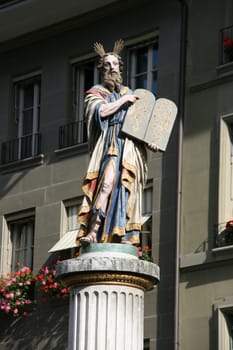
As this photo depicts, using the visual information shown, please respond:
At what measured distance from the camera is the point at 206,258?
93.8 feet

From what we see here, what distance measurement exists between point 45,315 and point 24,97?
5.28 meters

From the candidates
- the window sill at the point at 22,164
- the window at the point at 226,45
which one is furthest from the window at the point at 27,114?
the window at the point at 226,45

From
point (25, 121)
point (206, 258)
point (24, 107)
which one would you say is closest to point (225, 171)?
point (206, 258)

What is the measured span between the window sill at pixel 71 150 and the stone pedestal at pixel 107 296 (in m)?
14.6

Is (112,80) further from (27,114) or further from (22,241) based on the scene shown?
(27,114)

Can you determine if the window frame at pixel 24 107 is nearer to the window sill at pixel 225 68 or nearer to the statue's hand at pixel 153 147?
the window sill at pixel 225 68

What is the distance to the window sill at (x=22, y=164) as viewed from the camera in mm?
33109

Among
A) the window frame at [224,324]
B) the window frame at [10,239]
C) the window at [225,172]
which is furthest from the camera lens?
the window frame at [10,239]

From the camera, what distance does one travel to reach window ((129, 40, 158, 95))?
1237 inches

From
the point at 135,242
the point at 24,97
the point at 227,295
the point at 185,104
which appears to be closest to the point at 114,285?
the point at 135,242

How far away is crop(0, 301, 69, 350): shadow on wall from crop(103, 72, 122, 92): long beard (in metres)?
13.0

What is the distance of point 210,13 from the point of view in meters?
30.4

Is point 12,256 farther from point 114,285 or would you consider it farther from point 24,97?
point 114,285

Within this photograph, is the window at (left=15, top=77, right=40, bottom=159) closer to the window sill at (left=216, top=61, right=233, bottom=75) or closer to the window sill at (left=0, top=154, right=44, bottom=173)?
the window sill at (left=0, top=154, right=44, bottom=173)
